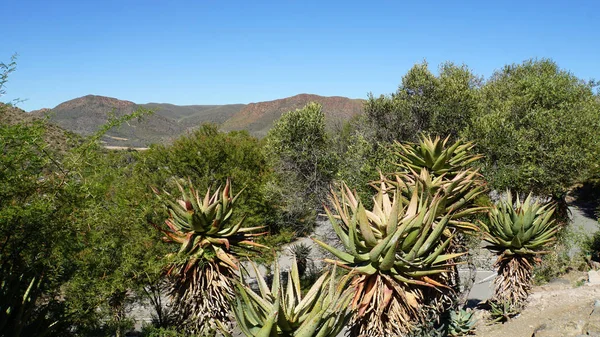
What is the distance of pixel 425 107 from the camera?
797 inches

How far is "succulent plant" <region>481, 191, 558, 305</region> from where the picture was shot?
1009 cm

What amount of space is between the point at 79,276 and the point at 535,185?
19.1 meters

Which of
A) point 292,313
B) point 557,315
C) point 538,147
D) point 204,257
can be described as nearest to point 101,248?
point 204,257

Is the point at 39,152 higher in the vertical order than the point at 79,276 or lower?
higher

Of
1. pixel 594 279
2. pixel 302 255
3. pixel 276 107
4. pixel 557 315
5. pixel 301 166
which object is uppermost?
pixel 276 107

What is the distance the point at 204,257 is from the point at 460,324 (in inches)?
301

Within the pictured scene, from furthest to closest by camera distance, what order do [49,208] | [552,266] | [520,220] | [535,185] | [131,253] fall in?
[535,185] < [552,266] < [131,253] < [520,220] < [49,208]

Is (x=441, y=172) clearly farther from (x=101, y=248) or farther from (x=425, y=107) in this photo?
A: (x=425, y=107)

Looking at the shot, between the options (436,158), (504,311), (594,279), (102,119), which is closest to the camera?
(436,158)

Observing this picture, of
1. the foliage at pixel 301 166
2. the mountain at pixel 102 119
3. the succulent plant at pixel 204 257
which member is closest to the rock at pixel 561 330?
the succulent plant at pixel 204 257

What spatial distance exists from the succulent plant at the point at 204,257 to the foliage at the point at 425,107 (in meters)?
13.5

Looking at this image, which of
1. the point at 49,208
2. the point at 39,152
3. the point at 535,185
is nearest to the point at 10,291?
the point at 49,208

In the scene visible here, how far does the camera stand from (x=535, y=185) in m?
19.1

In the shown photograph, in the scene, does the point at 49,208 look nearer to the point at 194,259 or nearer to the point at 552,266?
the point at 194,259
